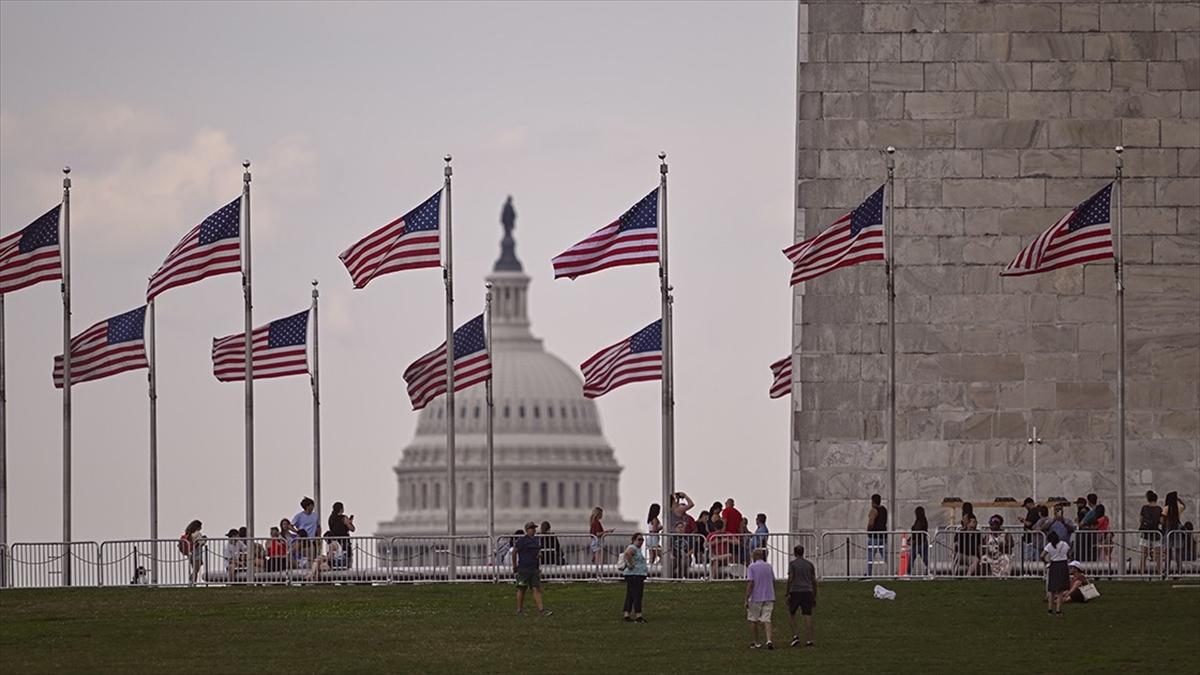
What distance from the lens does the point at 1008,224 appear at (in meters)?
68.9

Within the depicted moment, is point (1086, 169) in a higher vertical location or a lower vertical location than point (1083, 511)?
higher

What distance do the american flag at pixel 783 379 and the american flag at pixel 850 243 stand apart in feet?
39.7

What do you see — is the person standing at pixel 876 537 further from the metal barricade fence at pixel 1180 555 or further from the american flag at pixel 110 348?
the american flag at pixel 110 348

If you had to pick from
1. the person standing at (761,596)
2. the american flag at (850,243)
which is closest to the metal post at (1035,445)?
the american flag at (850,243)

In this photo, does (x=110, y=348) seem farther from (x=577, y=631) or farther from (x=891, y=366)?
(x=577, y=631)

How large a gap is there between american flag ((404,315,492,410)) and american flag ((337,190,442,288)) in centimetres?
→ 530

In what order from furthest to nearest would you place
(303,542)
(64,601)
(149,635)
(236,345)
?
1. (236,345)
2. (303,542)
3. (64,601)
4. (149,635)

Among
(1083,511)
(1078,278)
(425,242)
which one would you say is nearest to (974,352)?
(1078,278)

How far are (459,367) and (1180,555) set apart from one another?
15.5 m

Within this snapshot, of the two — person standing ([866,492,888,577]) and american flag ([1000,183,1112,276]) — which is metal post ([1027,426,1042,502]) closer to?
person standing ([866,492,888,577])

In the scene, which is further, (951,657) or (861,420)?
(861,420)

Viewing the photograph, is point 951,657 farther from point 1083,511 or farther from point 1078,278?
point 1078,278

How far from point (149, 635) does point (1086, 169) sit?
27719 mm

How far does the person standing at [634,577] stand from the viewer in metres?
48.7
